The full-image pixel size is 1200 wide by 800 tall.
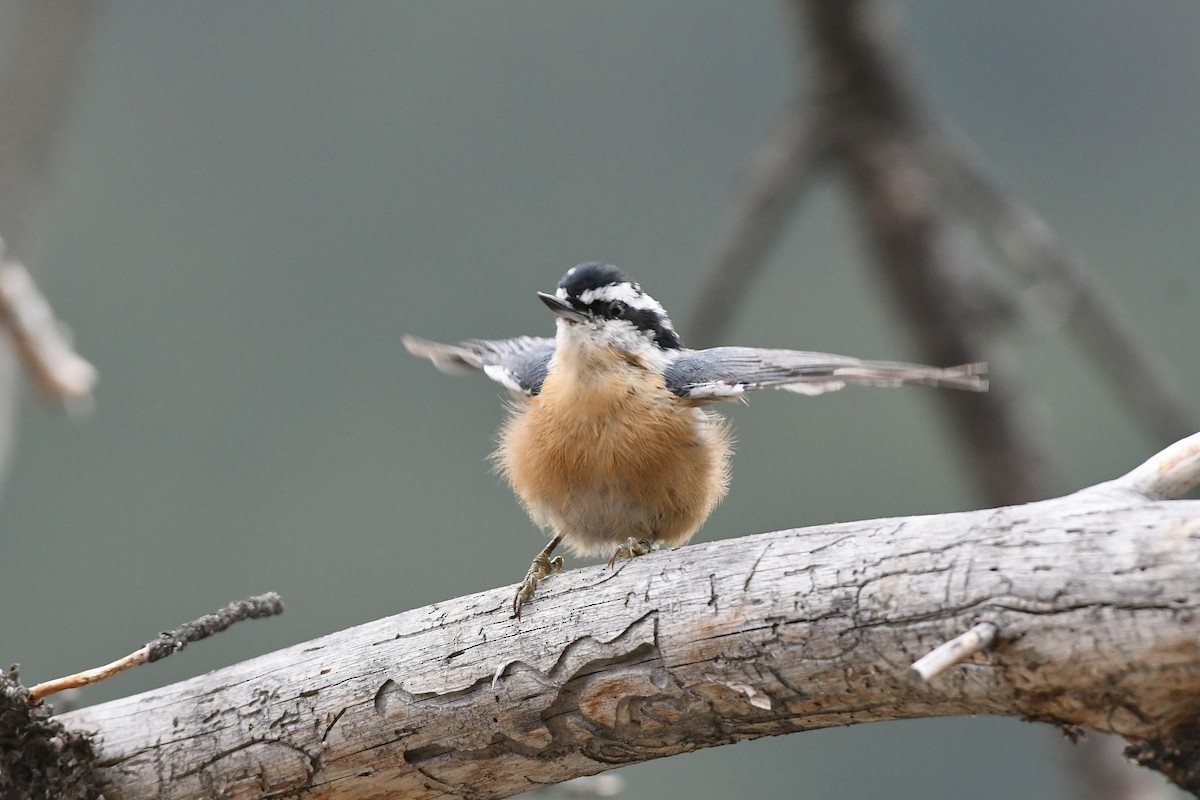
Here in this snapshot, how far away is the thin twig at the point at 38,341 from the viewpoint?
370 centimetres

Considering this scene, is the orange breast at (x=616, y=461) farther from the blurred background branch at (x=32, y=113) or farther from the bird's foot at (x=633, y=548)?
the blurred background branch at (x=32, y=113)

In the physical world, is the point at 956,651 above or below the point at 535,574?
below

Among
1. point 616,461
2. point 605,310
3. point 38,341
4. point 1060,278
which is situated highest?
point 38,341

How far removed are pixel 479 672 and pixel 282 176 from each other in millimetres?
10564

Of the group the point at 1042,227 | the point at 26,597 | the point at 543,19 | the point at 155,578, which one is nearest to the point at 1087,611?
Result: the point at 1042,227

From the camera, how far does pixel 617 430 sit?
2873 millimetres

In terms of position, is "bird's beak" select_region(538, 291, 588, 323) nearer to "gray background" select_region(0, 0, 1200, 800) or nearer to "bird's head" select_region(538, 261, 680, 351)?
"bird's head" select_region(538, 261, 680, 351)

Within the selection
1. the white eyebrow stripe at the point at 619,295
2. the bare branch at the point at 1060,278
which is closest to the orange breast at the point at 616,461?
the white eyebrow stripe at the point at 619,295

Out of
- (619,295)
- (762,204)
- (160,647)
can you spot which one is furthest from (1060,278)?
(160,647)

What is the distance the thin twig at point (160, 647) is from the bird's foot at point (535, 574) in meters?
0.50

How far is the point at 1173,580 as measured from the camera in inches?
66.6

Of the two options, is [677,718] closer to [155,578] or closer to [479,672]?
[479,672]

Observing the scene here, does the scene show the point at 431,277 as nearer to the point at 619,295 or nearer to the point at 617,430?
the point at 619,295

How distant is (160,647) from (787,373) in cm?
127
